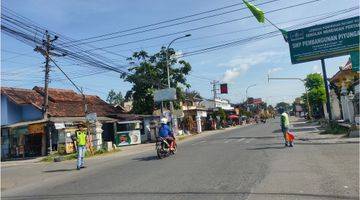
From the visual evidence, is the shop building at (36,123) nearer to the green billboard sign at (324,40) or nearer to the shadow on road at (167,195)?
the green billboard sign at (324,40)

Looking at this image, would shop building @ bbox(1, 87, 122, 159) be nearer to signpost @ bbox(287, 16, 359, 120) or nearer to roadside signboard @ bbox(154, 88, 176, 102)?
roadside signboard @ bbox(154, 88, 176, 102)

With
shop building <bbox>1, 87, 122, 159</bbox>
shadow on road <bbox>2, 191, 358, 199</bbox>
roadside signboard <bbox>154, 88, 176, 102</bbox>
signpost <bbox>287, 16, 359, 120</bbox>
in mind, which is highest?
signpost <bbox>287, 16, 359, 120</bbox>

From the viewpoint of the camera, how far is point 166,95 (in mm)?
43812

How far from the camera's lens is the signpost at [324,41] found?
28266 mm

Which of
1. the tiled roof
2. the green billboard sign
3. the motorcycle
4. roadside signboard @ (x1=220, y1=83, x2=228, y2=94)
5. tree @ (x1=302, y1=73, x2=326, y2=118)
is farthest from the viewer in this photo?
roadside signboard @ (x1=220, y1=83, x2=228, y2=94)

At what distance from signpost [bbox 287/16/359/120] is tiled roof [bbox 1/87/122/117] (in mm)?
19696

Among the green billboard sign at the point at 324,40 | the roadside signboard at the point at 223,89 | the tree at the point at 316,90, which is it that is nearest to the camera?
the green billboard sign at the point at 324,40

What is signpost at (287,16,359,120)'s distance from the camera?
92.7 feet

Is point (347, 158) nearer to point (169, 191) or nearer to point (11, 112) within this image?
point (169, 191)

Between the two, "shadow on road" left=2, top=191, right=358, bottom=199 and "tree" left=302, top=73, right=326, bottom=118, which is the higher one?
"tree" left=302, top=73, right=326, bottom=118

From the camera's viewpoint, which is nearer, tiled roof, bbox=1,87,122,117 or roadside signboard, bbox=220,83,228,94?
tiled roof, bbox=1,87,122,117

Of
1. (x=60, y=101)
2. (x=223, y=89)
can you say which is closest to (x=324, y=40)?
(x=60, y=101)

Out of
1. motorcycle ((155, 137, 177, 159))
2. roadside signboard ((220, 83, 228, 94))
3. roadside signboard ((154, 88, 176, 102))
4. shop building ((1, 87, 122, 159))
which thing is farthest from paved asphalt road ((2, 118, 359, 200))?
roadside signboard ((220, 83, 228, 94))

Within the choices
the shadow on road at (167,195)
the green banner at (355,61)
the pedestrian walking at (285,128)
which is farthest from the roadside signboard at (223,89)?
the shadow on road at (167,195)
